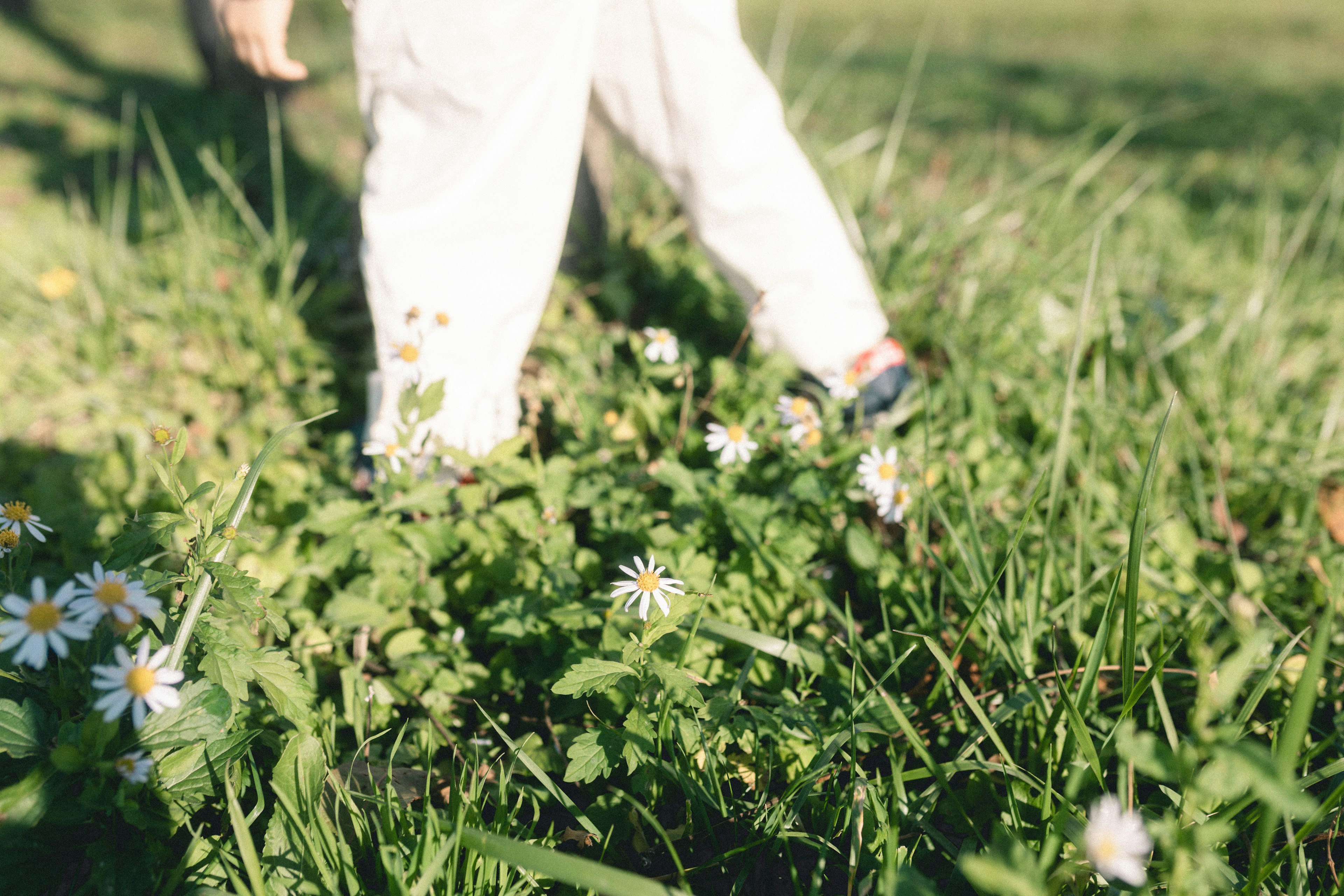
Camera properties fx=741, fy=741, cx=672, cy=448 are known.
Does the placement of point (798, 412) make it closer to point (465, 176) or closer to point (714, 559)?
point (714, 559)

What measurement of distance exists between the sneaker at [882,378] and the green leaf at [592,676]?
32.5 inches

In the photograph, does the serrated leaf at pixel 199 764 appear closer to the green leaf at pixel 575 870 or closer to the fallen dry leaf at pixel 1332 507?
the green leaf at pixel 575 870

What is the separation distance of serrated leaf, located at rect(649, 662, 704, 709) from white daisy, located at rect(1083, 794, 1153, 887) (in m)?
0.43

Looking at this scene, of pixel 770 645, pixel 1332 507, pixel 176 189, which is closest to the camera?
pixel 770 645

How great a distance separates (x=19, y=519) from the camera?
2.91 ft

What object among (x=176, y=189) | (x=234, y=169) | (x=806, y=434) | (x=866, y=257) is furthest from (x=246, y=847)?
(x=234, y=169)

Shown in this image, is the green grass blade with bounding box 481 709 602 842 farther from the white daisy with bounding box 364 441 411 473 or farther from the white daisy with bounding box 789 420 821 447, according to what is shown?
the white daisy with bounding box 789 420 821 447

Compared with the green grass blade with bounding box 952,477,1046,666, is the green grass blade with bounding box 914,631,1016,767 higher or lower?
lower

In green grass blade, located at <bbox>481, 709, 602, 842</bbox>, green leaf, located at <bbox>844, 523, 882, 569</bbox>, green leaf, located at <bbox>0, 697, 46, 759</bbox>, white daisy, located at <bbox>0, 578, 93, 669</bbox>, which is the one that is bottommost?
green grass blade, located at <bbox>481, 709, 602, 842</bbox>

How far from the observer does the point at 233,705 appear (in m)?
0.84

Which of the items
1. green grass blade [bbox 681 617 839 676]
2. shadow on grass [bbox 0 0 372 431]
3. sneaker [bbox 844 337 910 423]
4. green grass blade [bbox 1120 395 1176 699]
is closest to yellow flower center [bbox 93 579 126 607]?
green grass blade [bbox 681 617 839 676]

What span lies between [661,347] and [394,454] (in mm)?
541

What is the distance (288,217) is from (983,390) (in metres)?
2.16

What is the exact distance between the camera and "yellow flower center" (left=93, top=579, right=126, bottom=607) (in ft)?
2.48
